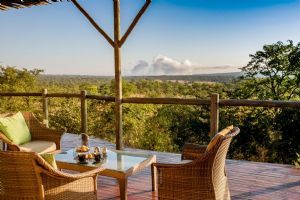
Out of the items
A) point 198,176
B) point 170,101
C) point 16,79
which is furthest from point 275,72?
point 198,176

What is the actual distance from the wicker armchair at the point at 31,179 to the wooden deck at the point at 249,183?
1087 mm

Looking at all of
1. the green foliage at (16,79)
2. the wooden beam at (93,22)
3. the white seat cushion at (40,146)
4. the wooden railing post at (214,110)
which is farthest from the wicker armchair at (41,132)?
the green foliage at (16,79)

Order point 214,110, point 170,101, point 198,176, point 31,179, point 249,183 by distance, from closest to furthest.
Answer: point 31,179
point 198,176
point 249,183
point 214,110
point 170,101

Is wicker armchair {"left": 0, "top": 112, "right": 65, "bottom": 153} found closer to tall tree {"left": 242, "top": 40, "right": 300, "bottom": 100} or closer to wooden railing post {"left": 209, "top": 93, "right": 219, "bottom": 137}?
wooden railing post {"left": 209, "top": 93, "right": 219, "bottom": 137}

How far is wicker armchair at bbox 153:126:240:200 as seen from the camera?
104 inches

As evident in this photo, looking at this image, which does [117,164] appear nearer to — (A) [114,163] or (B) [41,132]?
(A) [114,163]

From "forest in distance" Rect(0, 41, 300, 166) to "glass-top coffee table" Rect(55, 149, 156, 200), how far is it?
4.77 m

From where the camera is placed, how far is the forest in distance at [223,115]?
981cm

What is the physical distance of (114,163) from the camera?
3.59m

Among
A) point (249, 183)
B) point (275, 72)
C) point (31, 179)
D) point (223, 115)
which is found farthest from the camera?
point (275, 72)

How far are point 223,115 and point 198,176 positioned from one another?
8.19 meters

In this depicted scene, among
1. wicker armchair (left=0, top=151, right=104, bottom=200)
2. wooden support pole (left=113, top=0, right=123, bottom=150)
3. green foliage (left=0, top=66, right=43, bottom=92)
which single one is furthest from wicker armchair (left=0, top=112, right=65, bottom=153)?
green foliage (left=0, top=66, right=43, bottom=92)

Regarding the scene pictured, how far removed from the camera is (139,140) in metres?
8.96

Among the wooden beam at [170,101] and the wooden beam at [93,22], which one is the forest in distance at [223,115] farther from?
the wooden beam at [93,22]
